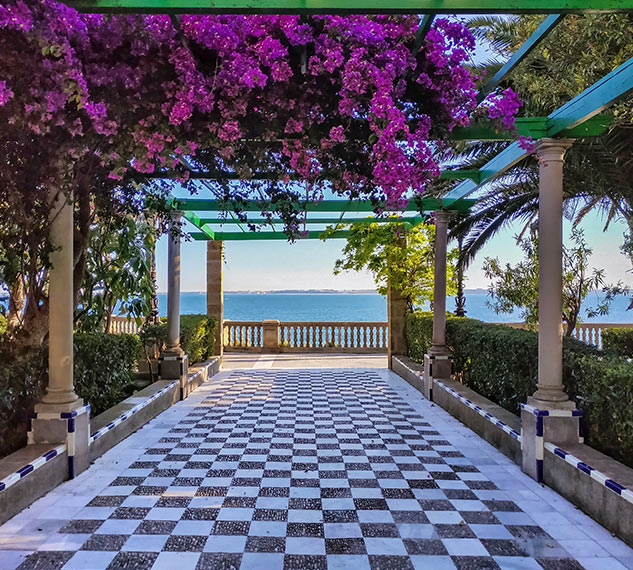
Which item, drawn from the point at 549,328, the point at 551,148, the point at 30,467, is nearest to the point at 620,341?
the point at 549,328

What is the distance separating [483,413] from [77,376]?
12.9 ft

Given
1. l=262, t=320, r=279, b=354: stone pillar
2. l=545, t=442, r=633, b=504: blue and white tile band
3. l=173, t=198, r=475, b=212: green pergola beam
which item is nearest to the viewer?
l=545, t=442, r=633, b=504: blue and white tile band

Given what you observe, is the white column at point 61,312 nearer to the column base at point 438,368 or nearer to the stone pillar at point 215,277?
the column base at point 438,368

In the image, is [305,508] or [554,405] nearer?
[305,508]

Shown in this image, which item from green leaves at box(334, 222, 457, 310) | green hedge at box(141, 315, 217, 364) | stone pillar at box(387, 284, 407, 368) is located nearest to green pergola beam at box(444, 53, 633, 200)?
green leaves at box(334, 222, 457, 310)

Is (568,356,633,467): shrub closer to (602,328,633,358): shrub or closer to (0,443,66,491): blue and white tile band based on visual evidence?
(602,328,633,358): shrub

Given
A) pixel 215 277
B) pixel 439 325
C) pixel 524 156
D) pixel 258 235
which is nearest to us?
pixel 524 156

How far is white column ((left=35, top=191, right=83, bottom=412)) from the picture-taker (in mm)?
3803

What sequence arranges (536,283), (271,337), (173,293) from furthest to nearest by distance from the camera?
1. (271,337)
2. (173,293)
3. (536,283)

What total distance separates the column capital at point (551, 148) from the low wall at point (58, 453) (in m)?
4.42

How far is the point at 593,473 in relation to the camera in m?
3.03

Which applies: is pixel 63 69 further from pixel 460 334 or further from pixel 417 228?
pixel 417 228

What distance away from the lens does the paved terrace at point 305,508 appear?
8.45 feet

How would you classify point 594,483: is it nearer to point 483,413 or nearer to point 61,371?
point 483,413
